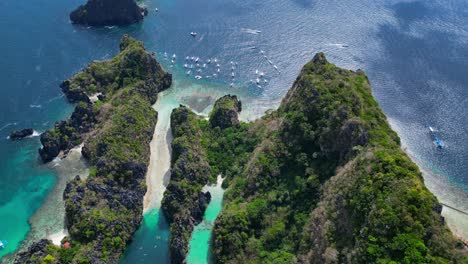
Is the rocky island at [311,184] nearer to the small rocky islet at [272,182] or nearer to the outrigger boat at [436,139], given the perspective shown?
the small rocky islet at [272,182]

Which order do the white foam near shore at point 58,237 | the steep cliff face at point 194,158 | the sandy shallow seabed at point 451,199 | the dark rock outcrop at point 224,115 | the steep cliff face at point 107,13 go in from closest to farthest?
the white foam near shore at point 58,237 < the steep cliff face at point 194,158 < the sandy shallow seabed at point 451,199 < the dark rock outcrop at point 224,115 < the steep cliff face at point 107,13

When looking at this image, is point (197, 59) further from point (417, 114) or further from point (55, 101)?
point (417, 114)

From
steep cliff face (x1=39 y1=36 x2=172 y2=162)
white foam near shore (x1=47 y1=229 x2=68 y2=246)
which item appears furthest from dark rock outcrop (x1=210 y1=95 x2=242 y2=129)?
white foam near shore (x1=47 y1=229 x2=68 y2=246)

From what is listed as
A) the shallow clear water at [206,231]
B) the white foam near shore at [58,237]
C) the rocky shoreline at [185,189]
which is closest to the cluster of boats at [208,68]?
the rocky shoreline at [185,189]

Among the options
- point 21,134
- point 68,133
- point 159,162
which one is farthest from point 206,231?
point 21,134

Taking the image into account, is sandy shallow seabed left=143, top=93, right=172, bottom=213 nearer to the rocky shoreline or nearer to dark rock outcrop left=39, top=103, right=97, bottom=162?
the rocky shoreline

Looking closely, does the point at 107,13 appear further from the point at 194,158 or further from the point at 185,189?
the point at 185,189
